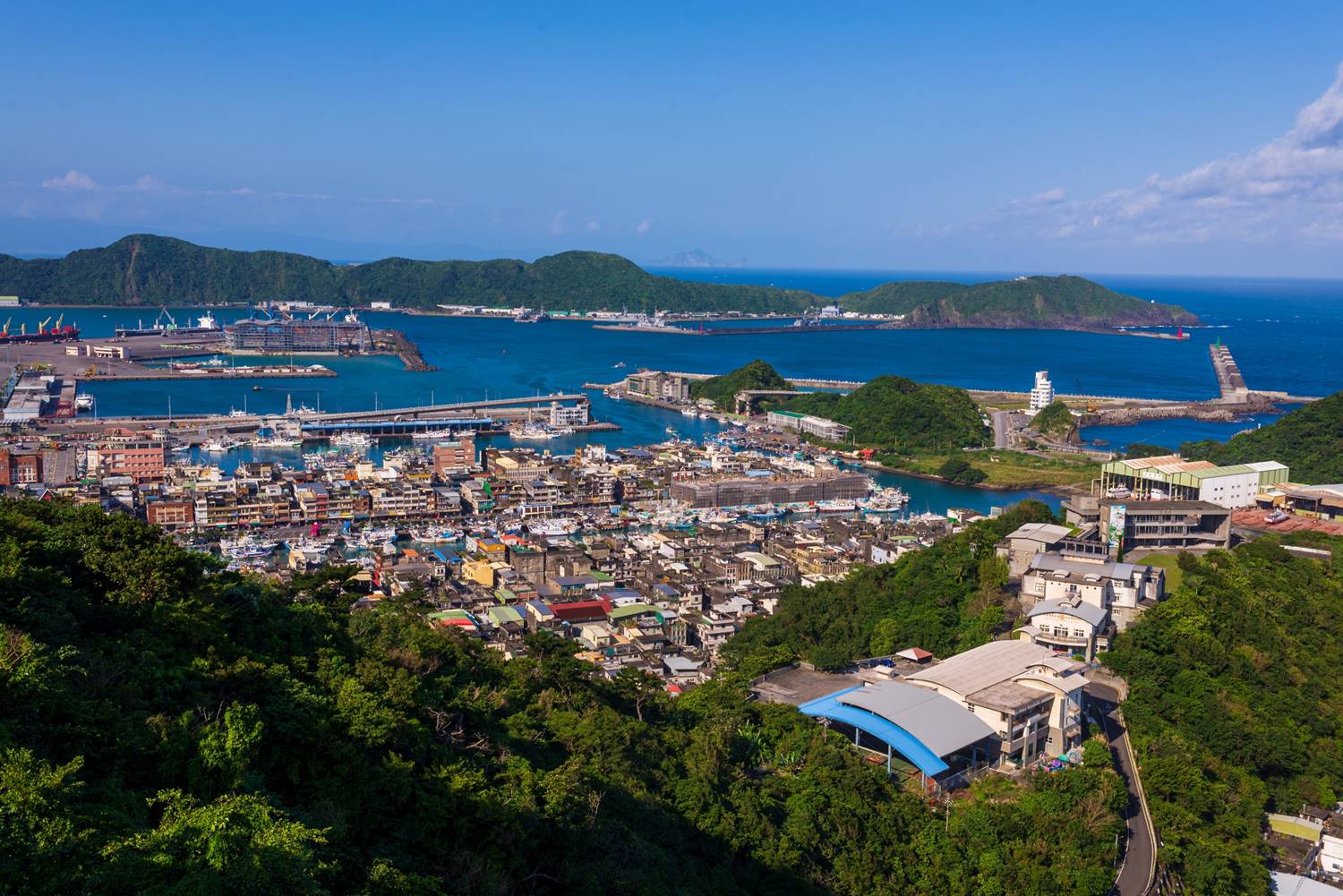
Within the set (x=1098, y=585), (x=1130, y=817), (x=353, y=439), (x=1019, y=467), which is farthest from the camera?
(x=353, y=439)

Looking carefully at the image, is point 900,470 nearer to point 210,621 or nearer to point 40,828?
point 210,621

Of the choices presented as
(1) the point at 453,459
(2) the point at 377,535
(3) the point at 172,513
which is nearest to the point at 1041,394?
(1) the point at 453,459

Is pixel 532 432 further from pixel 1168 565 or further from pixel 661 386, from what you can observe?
pixel 1168 565

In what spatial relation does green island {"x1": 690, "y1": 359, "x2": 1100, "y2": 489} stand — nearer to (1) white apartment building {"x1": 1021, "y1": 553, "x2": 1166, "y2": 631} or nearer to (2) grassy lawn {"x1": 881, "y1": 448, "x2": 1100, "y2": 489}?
(2) grassy lawn {"x1": 881, "y1": 448, "x2": 1100, "y2": 489}

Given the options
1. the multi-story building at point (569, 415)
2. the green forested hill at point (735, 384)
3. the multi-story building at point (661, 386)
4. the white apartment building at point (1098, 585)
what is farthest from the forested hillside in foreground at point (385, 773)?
the multi-story building at point (661, 386)

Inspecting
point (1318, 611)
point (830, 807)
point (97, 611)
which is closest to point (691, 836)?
point (830, 807)
